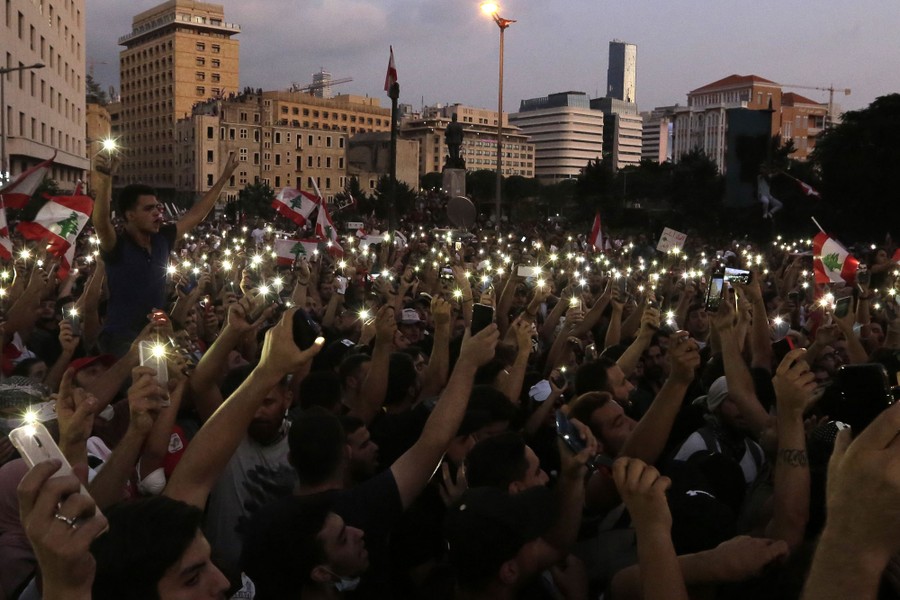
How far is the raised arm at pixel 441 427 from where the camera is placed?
324 cm

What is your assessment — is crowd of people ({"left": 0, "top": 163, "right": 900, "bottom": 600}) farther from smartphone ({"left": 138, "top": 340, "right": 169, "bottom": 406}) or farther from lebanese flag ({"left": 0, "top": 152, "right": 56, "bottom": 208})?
lebanese flag ({"left": 0, "top": 152, "right": 56, "bottom": 208})

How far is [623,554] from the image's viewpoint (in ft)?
11.1

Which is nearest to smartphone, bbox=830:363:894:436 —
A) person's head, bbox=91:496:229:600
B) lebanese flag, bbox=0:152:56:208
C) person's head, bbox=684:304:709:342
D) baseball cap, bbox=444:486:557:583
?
baseball cap, bbox=444:486:557:583

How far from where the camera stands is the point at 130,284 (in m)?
5.80

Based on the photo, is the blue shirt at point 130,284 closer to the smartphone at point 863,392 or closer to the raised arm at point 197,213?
the raised arm at point 197,213

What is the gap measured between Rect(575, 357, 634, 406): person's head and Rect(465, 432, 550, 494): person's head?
1638 mm

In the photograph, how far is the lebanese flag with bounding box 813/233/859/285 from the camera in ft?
39.4

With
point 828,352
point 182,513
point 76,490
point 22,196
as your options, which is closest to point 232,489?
point 182,513

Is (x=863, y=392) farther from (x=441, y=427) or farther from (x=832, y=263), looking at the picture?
(x=832, y=263)

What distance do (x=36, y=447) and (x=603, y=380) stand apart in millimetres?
3595

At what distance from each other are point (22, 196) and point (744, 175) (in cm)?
1341

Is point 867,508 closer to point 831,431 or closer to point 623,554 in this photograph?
point 623,554

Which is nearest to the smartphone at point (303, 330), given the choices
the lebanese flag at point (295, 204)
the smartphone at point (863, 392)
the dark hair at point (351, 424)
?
the dark hair at point (351, 424)

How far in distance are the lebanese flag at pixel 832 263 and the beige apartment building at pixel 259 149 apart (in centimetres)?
11321
